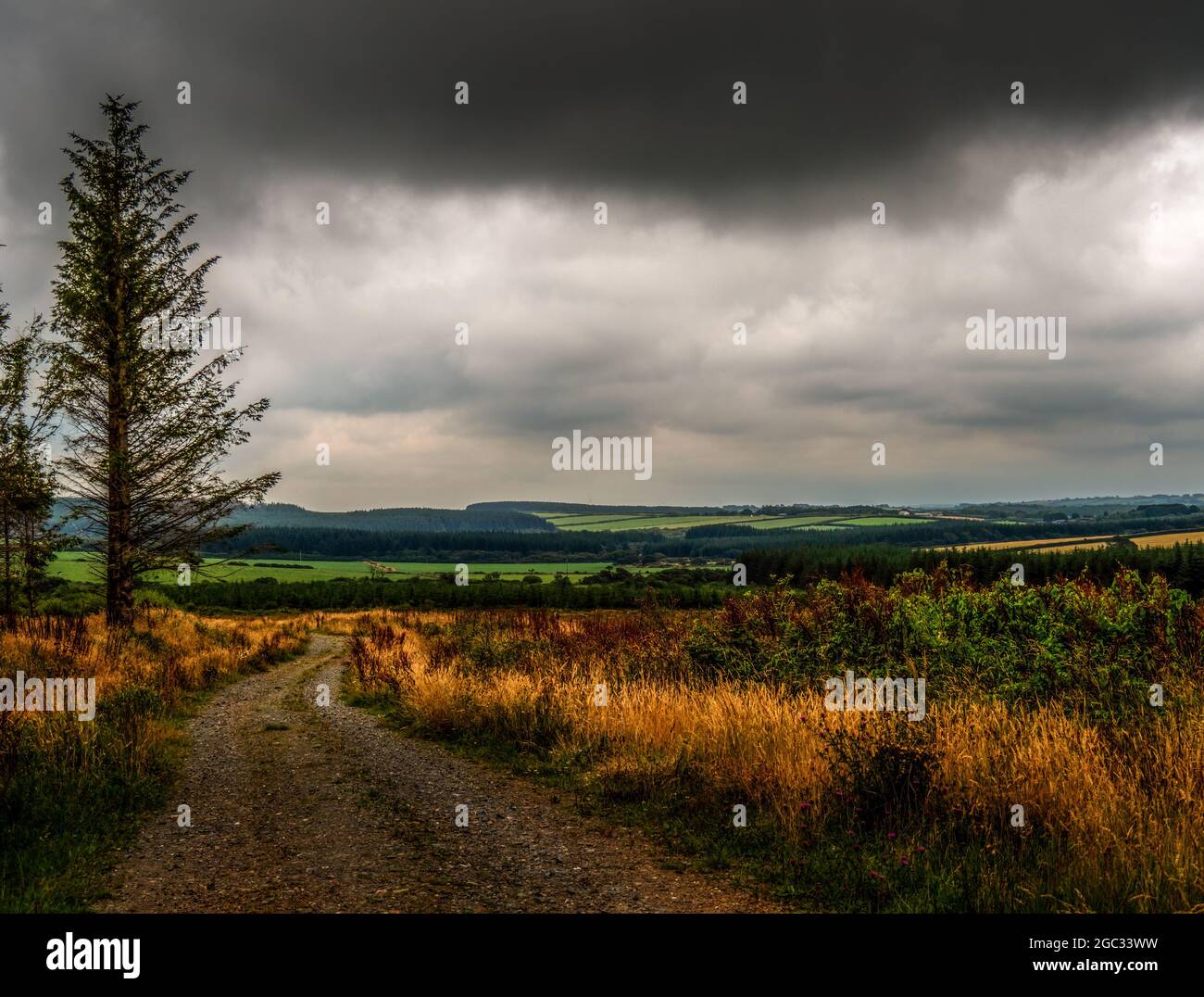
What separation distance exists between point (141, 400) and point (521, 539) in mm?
142167

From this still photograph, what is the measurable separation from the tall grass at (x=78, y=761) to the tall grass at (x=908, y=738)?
13.8 ft

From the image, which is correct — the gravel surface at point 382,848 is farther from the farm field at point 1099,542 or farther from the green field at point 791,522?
the green field at point 791,522

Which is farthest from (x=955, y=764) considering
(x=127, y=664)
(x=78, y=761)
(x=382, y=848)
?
(x=127, y=664)

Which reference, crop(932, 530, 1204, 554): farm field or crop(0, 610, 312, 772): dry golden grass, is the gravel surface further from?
crop(932, 530, 1204, 554): farm field

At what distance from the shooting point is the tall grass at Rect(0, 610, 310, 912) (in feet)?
18.8

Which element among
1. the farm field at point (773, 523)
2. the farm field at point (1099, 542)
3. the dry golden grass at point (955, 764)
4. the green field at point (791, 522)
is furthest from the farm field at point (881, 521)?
the dry golden grass at point (955, 764)

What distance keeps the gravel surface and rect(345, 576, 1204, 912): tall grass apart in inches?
30.7

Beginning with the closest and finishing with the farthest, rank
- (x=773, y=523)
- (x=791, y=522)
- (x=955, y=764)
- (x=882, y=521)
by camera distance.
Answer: (x=955, y=764), (x=882, y=521), (x=791, y=522), (x=773, y=523)

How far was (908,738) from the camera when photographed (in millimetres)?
6688

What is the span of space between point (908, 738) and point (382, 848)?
4.99 m

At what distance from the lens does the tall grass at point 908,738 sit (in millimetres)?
5234

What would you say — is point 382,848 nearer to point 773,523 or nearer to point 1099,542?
point 1099,542

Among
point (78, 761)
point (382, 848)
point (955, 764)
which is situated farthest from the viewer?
point (78, 761)

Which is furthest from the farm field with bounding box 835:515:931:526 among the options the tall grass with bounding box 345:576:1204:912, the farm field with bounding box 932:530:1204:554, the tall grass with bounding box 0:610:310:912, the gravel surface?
the gravel surface
